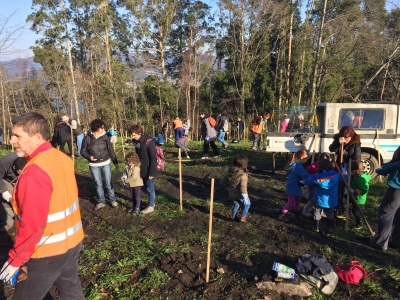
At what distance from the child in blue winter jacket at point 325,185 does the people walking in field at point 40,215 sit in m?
3.83

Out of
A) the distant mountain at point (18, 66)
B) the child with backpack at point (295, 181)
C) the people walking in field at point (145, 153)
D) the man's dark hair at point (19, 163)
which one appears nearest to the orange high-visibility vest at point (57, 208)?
the man's dark hair at point (19, 163)

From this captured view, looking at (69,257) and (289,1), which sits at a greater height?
(289,1)

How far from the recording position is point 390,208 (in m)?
4.24

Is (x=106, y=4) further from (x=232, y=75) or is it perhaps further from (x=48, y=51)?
(x=232, y=75)

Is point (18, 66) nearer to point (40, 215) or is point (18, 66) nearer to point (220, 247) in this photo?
point (220, 247)

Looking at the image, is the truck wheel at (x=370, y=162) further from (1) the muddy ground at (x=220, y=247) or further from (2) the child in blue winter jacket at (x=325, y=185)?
(2) the child in blue winter jacket at (x=325, y=185)

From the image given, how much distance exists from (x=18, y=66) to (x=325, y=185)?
11226 mm

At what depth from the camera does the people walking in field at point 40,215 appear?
1.97 metres

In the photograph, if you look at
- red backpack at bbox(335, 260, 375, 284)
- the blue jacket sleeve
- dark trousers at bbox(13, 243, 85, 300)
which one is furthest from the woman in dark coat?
dark trousers at bbox(13, 243, 85, 300)

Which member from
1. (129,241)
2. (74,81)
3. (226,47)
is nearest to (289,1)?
(226,47)

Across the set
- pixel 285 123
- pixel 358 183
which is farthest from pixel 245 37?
pixel 358 183

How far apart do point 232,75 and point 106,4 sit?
40.4 feet

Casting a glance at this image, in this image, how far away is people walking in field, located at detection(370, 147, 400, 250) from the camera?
418 cm

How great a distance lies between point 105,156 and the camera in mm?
5730
